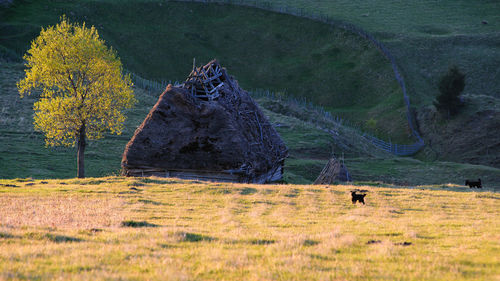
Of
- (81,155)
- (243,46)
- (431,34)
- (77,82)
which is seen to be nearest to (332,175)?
(81,155)

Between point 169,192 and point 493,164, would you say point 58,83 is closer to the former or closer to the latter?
point 169,192

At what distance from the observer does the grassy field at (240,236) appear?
849 centimetres

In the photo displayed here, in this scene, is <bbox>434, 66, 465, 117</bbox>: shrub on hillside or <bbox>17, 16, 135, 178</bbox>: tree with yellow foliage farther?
<bbox>434, 66, 465, 117</bbox>: shrub on hillside

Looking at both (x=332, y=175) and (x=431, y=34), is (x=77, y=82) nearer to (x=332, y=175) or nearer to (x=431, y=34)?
(x=332, y=175)

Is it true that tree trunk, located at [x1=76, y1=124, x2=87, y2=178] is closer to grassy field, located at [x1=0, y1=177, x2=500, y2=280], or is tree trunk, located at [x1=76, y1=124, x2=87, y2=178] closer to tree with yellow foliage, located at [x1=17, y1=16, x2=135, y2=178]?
tree with yellow foliage, located at [x1=17, y1=16, x2=135, y2=178]

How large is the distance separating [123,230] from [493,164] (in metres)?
56.8

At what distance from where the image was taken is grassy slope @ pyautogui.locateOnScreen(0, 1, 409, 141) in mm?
88688

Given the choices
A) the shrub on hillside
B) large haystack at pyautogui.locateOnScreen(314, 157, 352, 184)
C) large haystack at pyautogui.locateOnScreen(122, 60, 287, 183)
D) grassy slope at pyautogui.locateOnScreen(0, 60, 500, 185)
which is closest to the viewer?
large haystack at pyautogui.locateOnScreen(122, 60, 287, 183)

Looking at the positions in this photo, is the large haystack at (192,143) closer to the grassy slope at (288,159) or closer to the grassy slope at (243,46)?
the grassy slope at (288,159)

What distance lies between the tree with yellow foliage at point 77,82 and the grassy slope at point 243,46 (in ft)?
178

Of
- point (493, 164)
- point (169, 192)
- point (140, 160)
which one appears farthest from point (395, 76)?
point (169, 192)

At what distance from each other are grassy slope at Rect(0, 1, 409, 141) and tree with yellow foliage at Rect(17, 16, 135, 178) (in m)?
54.1

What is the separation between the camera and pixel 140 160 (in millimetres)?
30422

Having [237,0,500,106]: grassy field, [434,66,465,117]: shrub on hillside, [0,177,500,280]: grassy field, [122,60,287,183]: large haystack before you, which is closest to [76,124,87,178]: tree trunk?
[122,60,287,183]: large haystack
